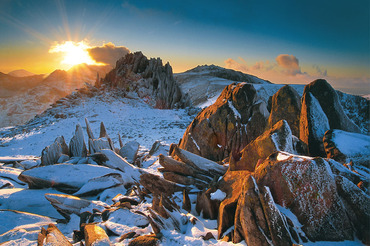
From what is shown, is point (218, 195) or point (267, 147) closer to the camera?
point (218, 195)

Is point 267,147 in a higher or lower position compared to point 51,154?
higher

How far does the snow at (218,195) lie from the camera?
3406 mm

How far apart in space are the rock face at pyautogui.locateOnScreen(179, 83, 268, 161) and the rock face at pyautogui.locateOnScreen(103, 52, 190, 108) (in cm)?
2384

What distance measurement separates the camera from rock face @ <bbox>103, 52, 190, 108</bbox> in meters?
31.4

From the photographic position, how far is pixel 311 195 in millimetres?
2664

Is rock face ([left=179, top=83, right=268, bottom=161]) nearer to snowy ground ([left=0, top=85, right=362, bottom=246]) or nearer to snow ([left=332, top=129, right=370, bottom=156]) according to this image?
snowy ground ([left=0, top=85, right=362, bottom=246])

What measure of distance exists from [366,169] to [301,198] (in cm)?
210

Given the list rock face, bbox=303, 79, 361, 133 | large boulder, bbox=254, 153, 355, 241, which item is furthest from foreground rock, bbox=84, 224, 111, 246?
rock face, bbox=303, 79, 361, 133

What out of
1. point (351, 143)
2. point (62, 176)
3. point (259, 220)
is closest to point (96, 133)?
point (62, 176)

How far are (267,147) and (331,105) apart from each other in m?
2.81

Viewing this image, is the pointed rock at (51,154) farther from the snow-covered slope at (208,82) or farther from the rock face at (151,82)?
the snow-covered slope at (208,82)

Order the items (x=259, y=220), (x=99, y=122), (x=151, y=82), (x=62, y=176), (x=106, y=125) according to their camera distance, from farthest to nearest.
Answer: (x=151, y=82)
(x=99, y=122)
(x=106, y=125)
(x=62, y=176)
(x=259, y=220)

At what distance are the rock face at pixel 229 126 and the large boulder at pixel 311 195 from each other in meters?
3.50

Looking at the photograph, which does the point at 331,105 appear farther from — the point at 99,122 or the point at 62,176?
the point at 99,122
